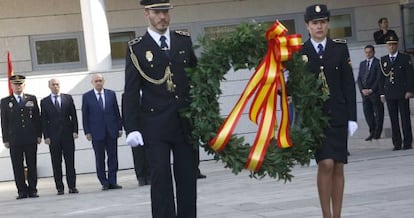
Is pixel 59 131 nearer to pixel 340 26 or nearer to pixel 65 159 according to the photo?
pixel 65 159

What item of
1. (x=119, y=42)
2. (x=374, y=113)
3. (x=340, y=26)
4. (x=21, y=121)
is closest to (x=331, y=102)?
(x=21, y=121)

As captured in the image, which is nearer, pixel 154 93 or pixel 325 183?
pixel 154 93

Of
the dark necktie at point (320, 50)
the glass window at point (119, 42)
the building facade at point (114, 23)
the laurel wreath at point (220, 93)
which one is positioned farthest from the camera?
the glass window at point (119, 42)

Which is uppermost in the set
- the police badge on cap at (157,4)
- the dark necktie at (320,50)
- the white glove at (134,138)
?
the police badge on cap at (157,4)

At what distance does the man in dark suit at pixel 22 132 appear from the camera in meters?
15.9

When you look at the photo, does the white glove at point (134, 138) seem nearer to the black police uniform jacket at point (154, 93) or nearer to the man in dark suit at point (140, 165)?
the black police uniform jacket at point (154, 93)

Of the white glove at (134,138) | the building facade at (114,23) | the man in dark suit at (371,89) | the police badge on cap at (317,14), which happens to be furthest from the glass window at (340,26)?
the white glove at (134,138)

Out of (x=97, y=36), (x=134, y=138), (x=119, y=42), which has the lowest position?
(x=134, y=138)

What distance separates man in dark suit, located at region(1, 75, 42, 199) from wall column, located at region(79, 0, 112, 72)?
12.9 ft

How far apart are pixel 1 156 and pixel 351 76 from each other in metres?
11.9

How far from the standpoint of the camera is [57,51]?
22.3 metres

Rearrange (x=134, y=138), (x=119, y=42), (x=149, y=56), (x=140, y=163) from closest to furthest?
(x=134, y=138), (x=149, y=56), (x=140, y=163), (x=119, y=42)

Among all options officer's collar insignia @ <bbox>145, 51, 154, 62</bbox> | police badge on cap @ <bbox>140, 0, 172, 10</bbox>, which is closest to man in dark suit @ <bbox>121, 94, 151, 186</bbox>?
officer's collar insignia @ <bbox>145, 51, 154, 62</bbox>

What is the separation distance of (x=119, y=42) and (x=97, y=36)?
2.57 m
